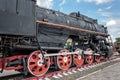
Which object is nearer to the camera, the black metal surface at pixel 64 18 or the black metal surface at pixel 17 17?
the black metal surface at pixel 17 17

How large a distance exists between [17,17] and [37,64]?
2461 mm

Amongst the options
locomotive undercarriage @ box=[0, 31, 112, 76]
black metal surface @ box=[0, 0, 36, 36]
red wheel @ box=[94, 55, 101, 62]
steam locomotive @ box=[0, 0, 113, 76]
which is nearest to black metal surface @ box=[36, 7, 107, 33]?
steam locomotive @ box=[0, 0, 113, 76]

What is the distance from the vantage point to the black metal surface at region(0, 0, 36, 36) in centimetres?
706

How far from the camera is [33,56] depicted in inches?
359

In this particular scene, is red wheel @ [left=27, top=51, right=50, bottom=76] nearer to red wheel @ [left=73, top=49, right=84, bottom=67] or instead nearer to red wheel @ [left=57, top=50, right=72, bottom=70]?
red wheel @ [left=57, top=50, right=72, bottom=70]

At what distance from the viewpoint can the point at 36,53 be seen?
30.1 feet

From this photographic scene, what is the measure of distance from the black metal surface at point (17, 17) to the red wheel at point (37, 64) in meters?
1.12

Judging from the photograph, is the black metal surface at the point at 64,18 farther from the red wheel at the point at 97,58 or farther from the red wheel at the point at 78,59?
the red wheel at the point at 97,58

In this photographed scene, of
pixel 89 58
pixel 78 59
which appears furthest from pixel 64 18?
pixel 89 58

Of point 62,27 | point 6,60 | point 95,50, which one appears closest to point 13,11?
point 6,60

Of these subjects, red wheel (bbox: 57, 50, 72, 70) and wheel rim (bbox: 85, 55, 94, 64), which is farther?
wheel rim (bbox: 85, 55, 94, 64)

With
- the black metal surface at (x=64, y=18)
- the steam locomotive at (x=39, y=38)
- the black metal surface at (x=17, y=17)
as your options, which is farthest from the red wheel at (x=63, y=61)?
the black metal surface at (x=17, y=17)

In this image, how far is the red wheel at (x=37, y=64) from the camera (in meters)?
8.87

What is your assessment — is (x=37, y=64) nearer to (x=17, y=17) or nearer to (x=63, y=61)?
(x=63, y=61)
